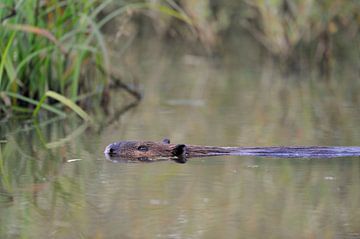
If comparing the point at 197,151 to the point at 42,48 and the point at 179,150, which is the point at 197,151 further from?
the point at 42,48

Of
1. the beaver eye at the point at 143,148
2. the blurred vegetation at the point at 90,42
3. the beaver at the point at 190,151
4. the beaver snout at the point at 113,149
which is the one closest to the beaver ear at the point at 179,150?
the beaver at the point at 190,151

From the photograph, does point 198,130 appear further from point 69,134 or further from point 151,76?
point 151,76

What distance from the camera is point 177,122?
4.93 metres

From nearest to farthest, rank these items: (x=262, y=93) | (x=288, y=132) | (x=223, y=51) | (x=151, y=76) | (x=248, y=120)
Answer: (x=288, y=132), (x=248, y=120), (x=262, y=93), (x=151, y=76), (x=223, y=51)

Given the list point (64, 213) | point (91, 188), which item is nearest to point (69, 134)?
point (91, 188)

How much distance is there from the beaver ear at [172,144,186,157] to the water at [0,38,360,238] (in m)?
0.09

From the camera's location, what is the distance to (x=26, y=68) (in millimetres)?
5043

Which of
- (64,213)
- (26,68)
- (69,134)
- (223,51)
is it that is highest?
(223,51)

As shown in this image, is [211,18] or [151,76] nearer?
[151,76]

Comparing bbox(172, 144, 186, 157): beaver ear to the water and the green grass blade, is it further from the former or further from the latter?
the green grass blade

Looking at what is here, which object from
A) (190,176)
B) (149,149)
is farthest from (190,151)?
(190,176)

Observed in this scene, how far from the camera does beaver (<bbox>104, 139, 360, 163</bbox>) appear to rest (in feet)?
12.7

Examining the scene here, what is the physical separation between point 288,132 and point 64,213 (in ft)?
5.85

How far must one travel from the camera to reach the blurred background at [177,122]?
2.96m
